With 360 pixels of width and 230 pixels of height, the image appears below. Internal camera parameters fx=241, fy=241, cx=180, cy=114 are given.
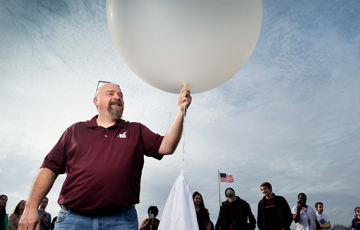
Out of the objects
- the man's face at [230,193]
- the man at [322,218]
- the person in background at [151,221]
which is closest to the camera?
the person in background at [151,221]

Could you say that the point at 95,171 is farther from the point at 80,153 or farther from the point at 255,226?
the point at 255,226

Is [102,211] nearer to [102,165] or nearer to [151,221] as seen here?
[102,165]

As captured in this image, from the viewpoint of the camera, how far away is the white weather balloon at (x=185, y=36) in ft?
5.72

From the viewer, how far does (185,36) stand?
5.85ft

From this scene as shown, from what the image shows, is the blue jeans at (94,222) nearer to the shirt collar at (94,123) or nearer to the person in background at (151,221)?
the shirt collar at (94,123)

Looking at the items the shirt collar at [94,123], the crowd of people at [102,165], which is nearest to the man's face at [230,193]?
the crowd of people at [102,165]

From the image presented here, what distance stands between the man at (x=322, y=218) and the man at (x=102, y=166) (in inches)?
260

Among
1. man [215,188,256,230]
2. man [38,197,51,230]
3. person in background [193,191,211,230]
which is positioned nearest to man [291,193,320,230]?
man [215,188,256,230]

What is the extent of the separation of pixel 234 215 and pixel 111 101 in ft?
14.1

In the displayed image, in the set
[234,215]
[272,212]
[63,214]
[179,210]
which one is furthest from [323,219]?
[63,214]

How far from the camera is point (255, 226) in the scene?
5.13 m

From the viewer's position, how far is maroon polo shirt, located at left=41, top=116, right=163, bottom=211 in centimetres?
157

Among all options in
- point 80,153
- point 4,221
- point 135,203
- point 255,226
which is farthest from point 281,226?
point 4,221

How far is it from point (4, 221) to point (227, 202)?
197 inches
